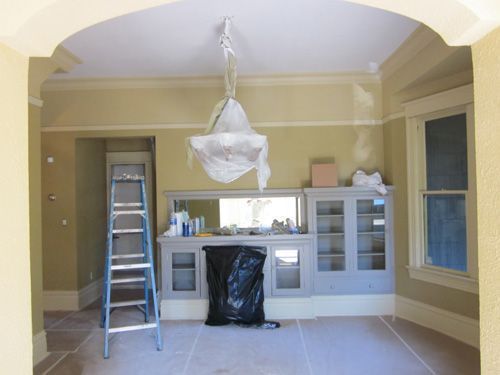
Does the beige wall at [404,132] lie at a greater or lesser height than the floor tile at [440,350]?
greater

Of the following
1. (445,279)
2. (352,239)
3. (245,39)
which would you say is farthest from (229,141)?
(445,279)

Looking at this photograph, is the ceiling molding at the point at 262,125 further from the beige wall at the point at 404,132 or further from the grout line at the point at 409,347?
the grout line at the point at 409,347

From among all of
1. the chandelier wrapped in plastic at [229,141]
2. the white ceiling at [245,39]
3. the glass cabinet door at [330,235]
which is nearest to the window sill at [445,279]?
the glass cabinet door at [330,235]

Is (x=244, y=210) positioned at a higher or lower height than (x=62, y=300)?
higher

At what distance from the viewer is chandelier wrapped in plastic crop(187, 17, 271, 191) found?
3107 mm

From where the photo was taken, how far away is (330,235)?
4672mm

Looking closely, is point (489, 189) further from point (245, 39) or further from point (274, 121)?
point (274, 121)

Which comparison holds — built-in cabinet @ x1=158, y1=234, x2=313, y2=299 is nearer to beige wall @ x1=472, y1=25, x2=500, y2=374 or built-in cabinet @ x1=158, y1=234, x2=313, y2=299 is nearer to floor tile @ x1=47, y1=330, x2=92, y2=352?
floor tile @ x1=47, y1=330, x2=92, y2=352

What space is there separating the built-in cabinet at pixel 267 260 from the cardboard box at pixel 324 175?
0.67 metres

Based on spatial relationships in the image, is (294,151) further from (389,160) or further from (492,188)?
(492,188)

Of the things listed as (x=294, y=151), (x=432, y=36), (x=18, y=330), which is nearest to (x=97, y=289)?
(x=294, y=151)

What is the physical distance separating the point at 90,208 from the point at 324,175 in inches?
133

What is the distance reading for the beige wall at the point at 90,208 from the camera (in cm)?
501

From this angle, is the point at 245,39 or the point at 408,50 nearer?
the point at 245,39
